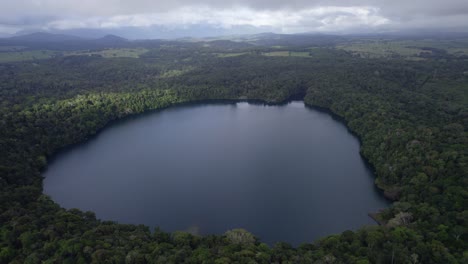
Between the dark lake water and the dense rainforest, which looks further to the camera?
the dark lake water

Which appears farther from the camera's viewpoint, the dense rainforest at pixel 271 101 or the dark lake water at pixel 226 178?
the dark lake water at pixel 226 178

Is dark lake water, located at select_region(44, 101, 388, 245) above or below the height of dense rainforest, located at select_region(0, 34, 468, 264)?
below

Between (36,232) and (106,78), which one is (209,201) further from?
(106,78)

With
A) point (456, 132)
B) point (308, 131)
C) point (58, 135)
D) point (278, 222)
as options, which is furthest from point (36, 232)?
point (456, 132)

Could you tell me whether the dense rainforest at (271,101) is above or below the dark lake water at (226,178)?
above

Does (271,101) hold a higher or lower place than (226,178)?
higher
